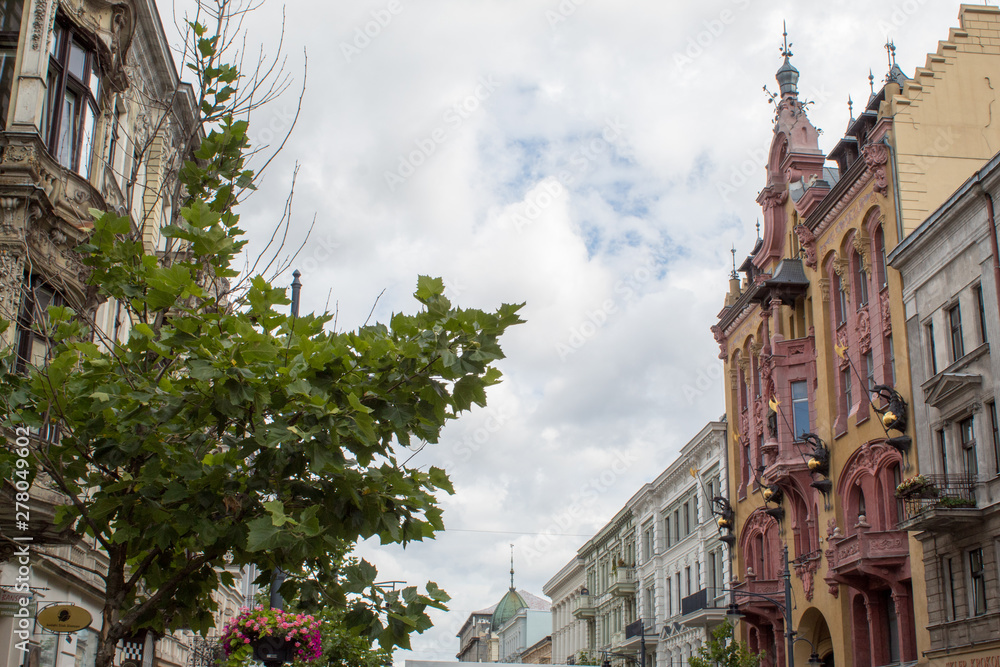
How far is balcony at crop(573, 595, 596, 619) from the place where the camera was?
248ft

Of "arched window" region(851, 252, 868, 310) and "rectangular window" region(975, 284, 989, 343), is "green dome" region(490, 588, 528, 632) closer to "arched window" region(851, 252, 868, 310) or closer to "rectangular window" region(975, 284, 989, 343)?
"arched window" region(851, 252, 868, 310)

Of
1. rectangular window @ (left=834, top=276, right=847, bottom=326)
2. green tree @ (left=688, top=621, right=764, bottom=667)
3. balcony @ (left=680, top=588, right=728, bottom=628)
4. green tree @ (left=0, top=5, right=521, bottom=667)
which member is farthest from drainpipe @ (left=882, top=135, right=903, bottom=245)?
green tree @ (left=0, top=5, right=521, bottom=667)

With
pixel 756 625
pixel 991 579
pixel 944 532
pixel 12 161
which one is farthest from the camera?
pixel 756 625

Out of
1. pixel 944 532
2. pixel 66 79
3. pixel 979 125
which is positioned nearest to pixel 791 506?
pixel 944 532

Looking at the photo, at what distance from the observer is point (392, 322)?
6.88m

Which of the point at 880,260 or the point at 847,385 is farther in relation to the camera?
the point at 847,385

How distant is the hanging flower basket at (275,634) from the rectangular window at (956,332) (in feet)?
64.9

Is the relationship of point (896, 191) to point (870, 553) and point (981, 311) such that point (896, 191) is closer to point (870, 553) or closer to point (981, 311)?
point (981, 311)

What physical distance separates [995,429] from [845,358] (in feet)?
32.1

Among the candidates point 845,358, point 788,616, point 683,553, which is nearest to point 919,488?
point 788,616

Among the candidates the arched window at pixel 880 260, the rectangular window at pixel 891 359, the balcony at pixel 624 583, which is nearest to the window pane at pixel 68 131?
the rectangular window at pixel 891 359

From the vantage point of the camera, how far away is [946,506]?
83.4 feet

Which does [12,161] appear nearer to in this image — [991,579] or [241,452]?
[241,452]

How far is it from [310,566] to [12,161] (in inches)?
425
